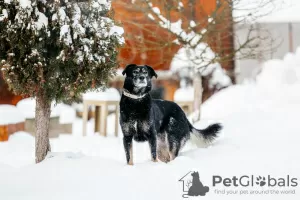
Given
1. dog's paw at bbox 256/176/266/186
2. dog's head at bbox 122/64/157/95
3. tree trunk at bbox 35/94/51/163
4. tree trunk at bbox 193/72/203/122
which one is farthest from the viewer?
tree trunk at bbox 193/72/203/122

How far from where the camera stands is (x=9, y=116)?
334 inches

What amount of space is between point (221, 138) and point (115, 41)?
8.38 ft

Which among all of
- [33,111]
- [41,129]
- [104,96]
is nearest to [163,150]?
[41,129]

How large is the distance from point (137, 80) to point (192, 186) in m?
1.34

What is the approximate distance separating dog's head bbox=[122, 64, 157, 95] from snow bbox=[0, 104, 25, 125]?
4.46 metres

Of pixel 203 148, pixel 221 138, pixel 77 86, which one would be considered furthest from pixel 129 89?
pixel 221 138

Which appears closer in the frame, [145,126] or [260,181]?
[260,181]

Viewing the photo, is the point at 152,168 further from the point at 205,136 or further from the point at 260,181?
the point at 205,136

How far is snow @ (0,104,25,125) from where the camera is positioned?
825cm

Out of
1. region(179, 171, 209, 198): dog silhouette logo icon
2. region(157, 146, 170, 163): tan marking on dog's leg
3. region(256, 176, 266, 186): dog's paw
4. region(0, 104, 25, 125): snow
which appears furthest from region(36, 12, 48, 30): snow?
region(0, 104, 25, 125): snow

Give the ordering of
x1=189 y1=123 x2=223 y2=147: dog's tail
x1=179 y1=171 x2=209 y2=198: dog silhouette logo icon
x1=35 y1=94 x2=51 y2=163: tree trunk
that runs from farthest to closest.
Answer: x1=189 y1=123 x2=223 y2=147: dog's tail, x1=35 y1=94 x2=51 y2=163: tree trunk, x1=179 y1=171 x2=209 y2=198: dog silhouette logo icon

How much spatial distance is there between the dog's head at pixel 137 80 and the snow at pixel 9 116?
4.46 meters

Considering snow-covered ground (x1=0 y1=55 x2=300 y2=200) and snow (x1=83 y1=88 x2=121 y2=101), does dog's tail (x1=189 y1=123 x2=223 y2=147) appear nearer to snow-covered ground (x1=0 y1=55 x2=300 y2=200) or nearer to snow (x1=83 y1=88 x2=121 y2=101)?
snow-covered ground (x1=0 y1=55 x2=300 y2=200)

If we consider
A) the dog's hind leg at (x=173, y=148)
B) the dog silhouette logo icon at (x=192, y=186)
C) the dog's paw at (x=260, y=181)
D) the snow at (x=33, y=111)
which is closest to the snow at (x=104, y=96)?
the snow at (x=33, y=111)
